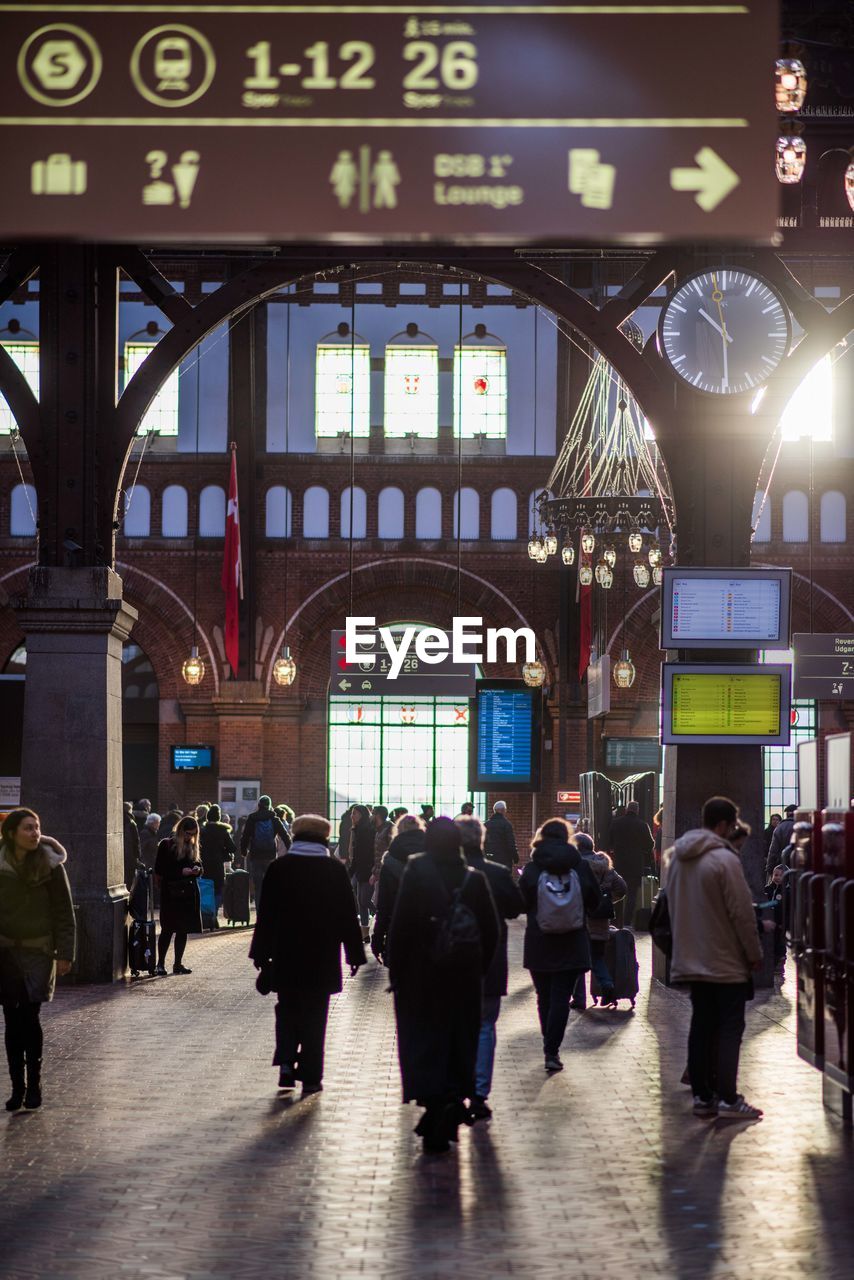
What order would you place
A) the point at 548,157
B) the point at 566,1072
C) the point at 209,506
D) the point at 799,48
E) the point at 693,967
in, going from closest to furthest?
the point at 548,157 < the point at 693,967 < the point at 566,1072 < the point at 799,48 < the point at 209,506

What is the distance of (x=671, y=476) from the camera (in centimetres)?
1557

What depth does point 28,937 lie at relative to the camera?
31.4ft

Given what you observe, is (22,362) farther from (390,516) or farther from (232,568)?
(390,516)

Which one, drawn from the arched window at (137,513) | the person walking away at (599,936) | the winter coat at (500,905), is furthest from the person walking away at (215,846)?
the winter coat at (500,905)

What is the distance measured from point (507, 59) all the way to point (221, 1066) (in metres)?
6.15

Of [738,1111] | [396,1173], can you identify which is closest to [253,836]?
[738,1111]

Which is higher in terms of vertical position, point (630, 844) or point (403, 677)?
point (403, 677)

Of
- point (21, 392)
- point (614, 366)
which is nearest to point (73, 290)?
point (21, 392)

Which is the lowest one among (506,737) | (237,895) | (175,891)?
(237,895)

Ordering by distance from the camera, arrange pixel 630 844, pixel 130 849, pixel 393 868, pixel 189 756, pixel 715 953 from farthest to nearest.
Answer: pixel 189 756 < pixel 630 844 < pixel 130 849 < pixel 393 868 < pixel 715 953

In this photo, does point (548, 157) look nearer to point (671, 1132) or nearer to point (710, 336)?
point (671, 1132)

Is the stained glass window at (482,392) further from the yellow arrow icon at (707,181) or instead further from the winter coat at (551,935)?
the yellow arrow icon at (707,181)

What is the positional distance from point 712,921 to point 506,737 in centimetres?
1284

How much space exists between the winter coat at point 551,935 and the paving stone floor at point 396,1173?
2.08 feet
